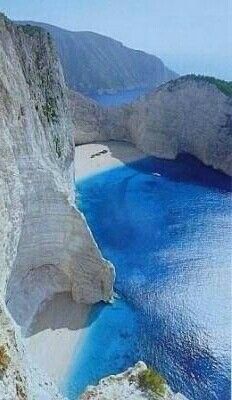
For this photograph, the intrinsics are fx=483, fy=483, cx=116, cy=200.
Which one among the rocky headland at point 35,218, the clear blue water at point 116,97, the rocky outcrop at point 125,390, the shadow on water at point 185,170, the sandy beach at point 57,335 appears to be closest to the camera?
the rocky outcrop at point 125,390

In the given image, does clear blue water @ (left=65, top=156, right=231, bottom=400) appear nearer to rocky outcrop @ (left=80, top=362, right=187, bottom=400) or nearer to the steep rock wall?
the steep rock wall

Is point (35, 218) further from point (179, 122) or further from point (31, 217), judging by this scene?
point (179, 122)

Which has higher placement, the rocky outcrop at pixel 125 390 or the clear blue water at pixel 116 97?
the rocky outcrop at pixel 125 390

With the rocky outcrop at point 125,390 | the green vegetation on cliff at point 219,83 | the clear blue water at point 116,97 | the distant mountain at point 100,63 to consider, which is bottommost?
the clear blue water at point 116,97

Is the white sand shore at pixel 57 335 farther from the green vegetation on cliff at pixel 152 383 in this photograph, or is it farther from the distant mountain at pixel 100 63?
the distant mountain at pixel 100 63

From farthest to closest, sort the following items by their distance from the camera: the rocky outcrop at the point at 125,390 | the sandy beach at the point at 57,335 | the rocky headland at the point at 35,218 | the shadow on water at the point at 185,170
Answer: the shadow on water at the point at 185,170 → the sandy beach at the point at 57,335 → the rocky headland at the point at 35,218 → the rocky outcrop at the point at 125,390

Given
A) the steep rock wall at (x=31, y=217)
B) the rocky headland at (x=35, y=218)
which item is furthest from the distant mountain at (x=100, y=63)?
the steep rock wall at (x=31, y=217)

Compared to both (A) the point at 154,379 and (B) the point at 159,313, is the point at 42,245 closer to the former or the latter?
(B) the point at 159,313
